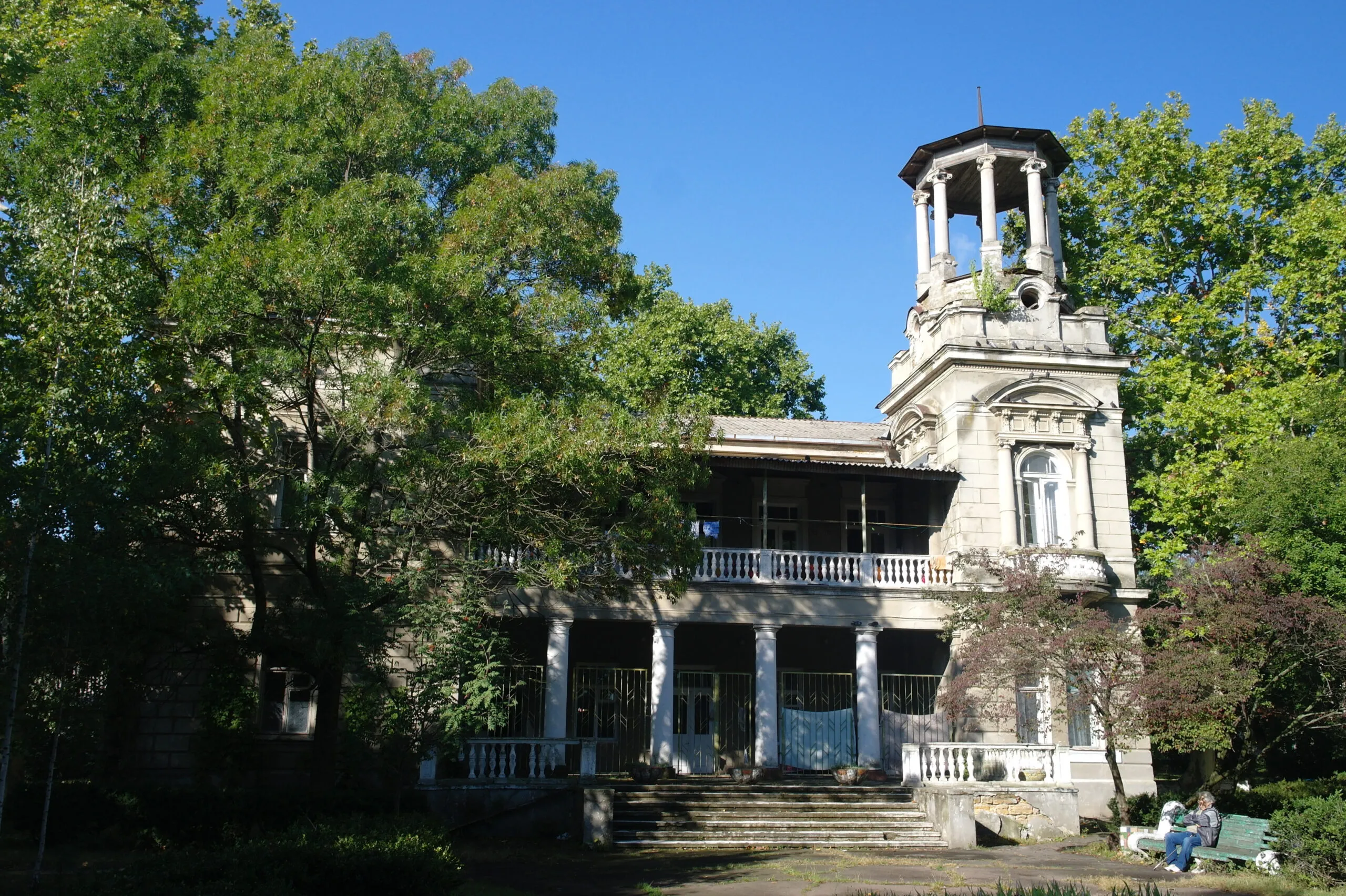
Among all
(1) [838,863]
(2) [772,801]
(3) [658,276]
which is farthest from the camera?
(3) [658,276]

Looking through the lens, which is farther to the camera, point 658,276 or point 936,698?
point 658,276

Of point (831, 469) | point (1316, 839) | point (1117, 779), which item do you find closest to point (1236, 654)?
point (1117, 779)

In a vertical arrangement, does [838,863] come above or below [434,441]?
below

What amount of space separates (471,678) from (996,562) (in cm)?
1119

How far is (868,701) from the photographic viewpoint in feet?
73.7

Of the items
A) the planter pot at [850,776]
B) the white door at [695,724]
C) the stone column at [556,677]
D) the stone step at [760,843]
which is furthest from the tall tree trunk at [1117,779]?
the stone column at [556,677]

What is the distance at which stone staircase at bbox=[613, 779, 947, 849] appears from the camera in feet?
58.3

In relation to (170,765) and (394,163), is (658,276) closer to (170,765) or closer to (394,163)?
(394,163)

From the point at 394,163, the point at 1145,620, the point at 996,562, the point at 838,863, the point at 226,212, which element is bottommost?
the point at 838,863

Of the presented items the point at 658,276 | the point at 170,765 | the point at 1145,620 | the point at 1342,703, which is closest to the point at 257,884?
the point at 170,765

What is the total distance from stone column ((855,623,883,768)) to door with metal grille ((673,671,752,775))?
2564mm

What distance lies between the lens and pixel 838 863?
15.4 m

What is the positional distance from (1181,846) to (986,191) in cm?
1681

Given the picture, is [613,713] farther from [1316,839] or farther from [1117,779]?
[1316,839]
